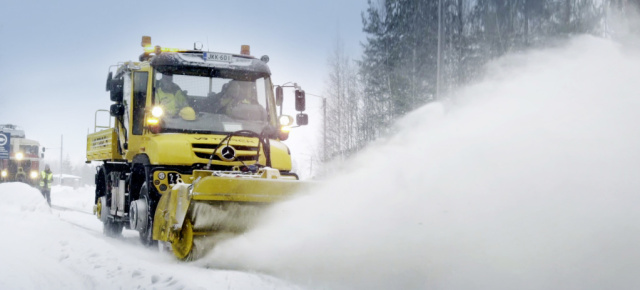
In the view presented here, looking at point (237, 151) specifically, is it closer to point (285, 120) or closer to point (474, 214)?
point (285, 120)

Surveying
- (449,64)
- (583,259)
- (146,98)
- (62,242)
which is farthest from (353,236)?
(449,64)

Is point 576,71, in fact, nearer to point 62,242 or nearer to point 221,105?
point 221,105

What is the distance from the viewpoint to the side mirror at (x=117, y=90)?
35.4 ft

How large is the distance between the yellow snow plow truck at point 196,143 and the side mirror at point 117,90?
0.05ft

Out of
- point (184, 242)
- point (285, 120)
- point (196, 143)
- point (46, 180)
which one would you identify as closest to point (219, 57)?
point (285, 120)

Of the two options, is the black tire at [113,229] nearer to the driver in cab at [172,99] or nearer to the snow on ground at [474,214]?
the driver in cab at [172,99]

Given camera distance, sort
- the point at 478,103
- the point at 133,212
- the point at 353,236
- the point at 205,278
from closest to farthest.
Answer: the point at 205,278, the point at 353,236, the point at 478,103, the point at 133,212

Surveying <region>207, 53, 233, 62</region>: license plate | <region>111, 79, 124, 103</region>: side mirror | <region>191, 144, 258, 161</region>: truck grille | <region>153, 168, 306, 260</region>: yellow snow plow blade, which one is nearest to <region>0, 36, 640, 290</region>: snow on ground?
<region>153, 168, 306, 260</region>: yellow snow plow blade

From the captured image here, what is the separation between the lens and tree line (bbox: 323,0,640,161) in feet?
95.2

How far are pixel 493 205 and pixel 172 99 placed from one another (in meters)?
4.91

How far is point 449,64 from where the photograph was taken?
33.2 metres

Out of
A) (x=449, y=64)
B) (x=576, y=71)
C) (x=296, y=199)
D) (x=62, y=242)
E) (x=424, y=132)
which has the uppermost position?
(x=449, y=64)

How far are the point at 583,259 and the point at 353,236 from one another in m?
2.18

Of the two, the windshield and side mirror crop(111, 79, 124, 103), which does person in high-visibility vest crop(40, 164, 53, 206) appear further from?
the windshield
